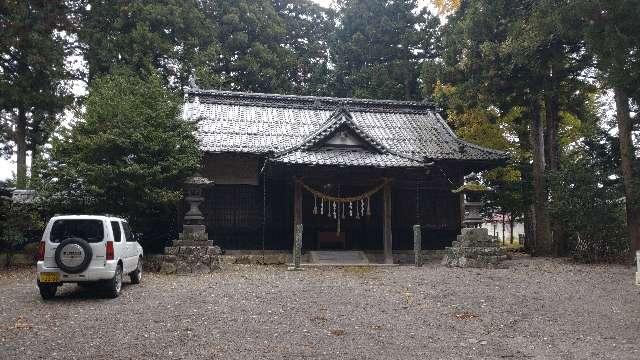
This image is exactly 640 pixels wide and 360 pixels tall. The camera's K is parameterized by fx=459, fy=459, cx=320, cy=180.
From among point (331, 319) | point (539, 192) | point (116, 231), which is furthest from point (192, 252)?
point (539, 192)

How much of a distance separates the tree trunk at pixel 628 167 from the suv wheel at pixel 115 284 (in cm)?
1460

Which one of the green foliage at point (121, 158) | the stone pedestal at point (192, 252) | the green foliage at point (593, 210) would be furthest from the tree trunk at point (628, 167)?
the green foliage at point (121, 158)

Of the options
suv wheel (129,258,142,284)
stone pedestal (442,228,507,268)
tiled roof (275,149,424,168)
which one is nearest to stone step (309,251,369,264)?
stone pedestal (442,228,507,268)

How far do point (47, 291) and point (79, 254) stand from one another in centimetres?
127

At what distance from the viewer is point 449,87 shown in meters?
20.9

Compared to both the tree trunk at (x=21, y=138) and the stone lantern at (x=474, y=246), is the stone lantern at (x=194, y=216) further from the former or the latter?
the tree trunk at (x=21, y=138)

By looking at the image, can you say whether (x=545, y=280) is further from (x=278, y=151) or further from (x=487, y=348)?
(x=278, y=151)

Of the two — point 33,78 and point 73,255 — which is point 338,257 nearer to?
point 73,255

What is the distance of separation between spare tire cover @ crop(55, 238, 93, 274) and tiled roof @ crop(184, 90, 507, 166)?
7675mm

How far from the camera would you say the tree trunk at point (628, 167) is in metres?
14.3

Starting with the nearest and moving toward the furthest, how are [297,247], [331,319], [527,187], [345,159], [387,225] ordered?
1. [331,319]
2. [297,247]
3. [345,159]
4. [387,225]
5. [527,187]

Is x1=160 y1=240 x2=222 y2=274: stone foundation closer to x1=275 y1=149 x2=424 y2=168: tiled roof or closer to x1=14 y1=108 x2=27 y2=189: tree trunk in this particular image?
x1=275 y1=149 x2=424 y2=168: tiled roof

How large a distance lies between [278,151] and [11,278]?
27.3ft

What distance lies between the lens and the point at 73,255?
8.05 metres
